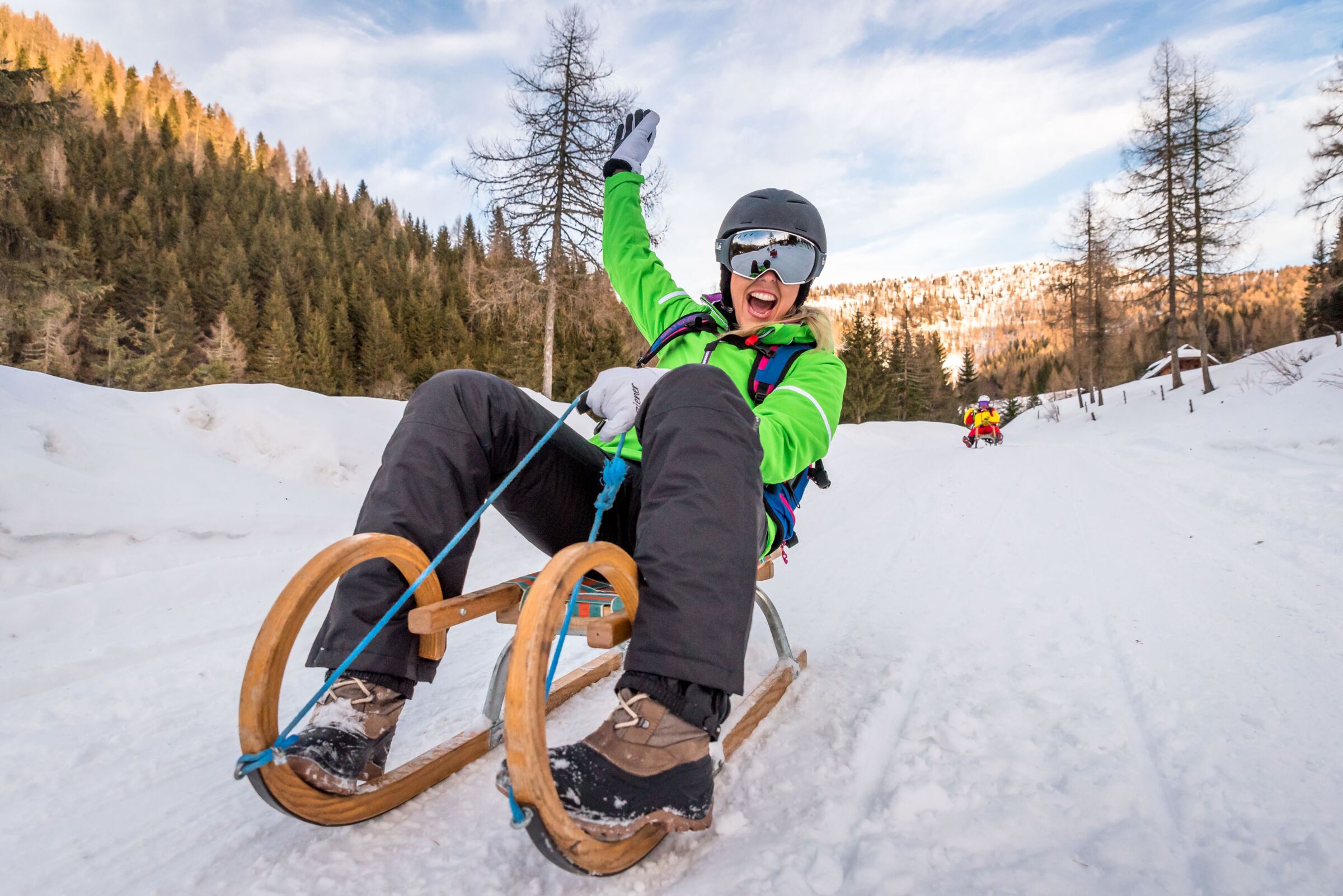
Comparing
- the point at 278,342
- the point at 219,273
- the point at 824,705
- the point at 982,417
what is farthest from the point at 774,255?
the point at 219,273

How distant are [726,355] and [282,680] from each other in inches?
54.6

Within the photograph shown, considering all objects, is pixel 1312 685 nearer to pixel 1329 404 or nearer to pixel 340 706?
pixel 340 706

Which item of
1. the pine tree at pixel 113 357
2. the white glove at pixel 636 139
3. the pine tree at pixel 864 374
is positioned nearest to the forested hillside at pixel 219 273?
the pine tree at pixel 113 357

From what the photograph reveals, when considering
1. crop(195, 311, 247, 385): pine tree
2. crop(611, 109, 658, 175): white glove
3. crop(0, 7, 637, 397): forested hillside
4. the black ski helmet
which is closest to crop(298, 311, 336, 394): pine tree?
crop(0, 7, 637, 397): forested hillside

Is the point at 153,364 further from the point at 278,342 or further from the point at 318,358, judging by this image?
the point at 318,358

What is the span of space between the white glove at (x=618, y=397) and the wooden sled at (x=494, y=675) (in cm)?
37

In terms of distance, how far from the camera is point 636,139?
2480mm

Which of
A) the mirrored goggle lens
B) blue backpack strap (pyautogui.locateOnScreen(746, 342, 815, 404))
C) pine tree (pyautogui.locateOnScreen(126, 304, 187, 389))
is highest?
pine tree (pyautogui.locateOnScreen(126, 304, 187, 389))

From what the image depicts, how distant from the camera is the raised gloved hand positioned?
2451 millimetres

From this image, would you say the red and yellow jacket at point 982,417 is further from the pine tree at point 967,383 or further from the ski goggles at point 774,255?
the pine tree at point 967,383

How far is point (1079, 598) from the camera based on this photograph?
103 inches

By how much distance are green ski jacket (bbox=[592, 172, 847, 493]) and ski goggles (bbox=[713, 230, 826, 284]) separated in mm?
185

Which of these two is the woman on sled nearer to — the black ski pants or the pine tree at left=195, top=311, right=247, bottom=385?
the black ski pants

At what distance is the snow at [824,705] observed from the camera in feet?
3.66
